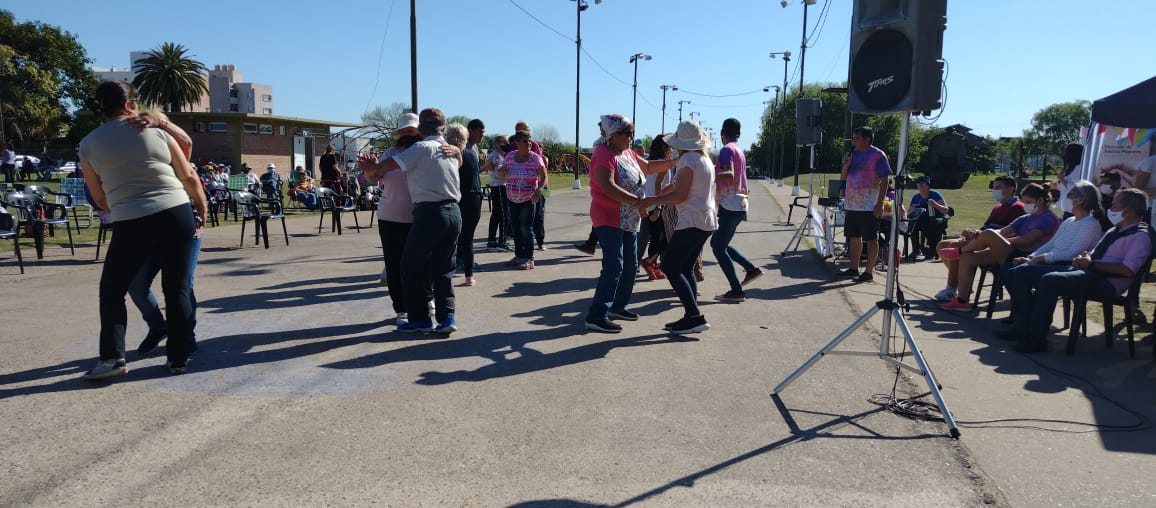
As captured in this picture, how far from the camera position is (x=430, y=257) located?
5746 mm

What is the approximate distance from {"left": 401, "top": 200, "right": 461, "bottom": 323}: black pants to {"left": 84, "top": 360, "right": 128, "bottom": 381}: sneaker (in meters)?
2.00

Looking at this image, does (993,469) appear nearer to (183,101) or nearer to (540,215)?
(540,215)

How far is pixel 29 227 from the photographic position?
10422 mm

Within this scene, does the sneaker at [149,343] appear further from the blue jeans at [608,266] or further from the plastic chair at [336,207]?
the plastic chair at [336,207]

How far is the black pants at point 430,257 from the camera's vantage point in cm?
562

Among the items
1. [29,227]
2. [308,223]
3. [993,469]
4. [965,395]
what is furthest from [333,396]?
[308,223]

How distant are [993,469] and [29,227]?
40.3 ft

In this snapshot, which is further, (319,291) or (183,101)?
(183,101)

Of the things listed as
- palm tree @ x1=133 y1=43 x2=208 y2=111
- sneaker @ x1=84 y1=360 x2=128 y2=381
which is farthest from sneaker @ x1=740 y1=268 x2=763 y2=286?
palm tree @ x1=133 y1=43 x2=208 y2=111

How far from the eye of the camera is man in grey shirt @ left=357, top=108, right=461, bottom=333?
5.60 metres

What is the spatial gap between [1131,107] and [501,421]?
8370mm

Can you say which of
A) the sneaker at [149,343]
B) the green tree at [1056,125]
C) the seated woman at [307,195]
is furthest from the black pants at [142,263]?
the green tree at [1056,125]

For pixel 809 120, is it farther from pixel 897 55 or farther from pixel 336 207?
pixel 897 55

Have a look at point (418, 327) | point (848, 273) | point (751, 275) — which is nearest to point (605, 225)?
point (418, 327)
